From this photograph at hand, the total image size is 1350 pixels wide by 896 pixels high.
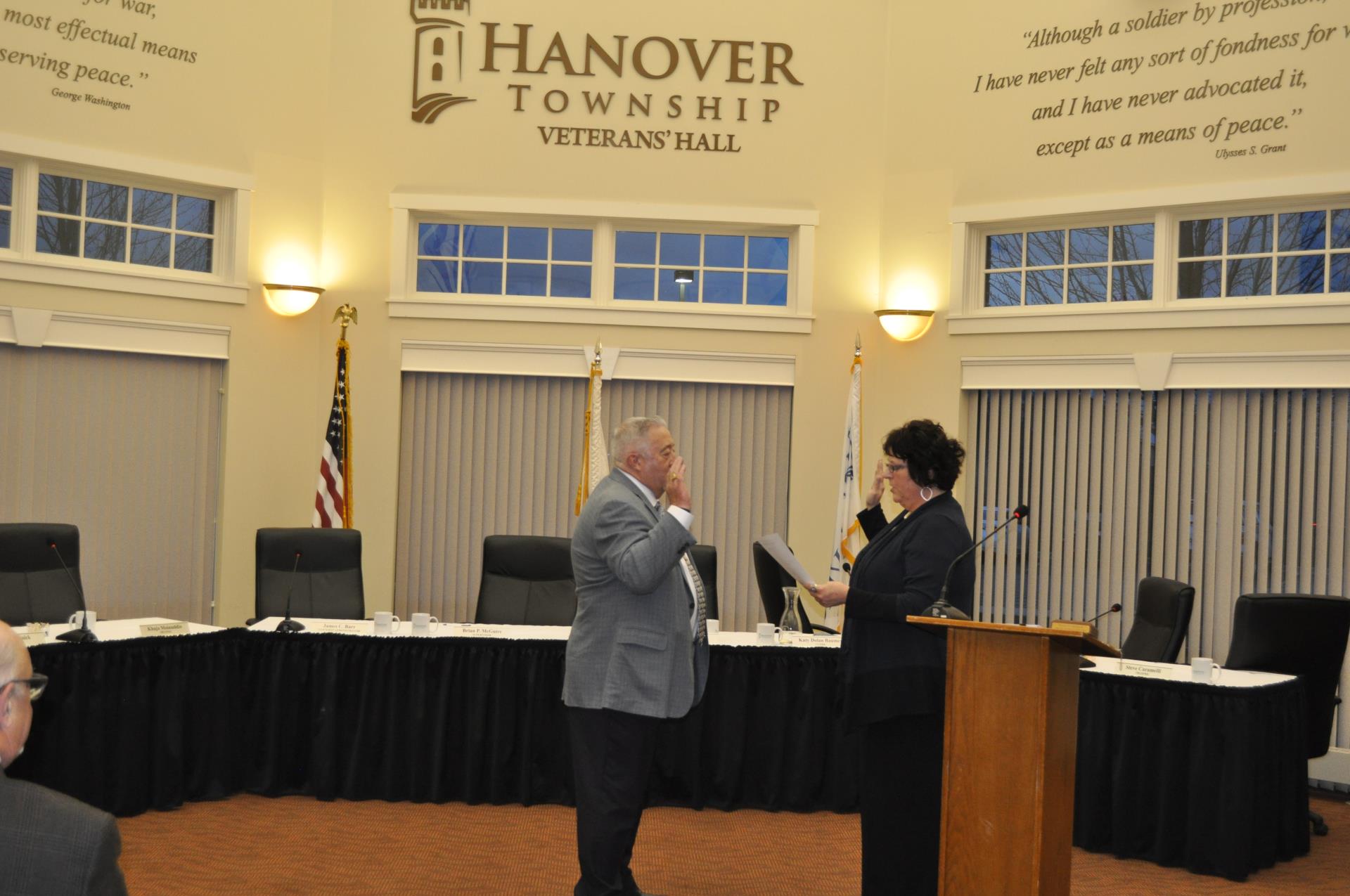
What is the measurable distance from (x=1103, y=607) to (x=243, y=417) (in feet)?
16.6

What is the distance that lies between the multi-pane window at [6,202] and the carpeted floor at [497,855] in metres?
3.57

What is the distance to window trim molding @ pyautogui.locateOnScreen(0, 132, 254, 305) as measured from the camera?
22.1 feet

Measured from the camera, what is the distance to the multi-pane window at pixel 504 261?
7.88m

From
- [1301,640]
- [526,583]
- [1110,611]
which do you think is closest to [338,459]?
[526,583]

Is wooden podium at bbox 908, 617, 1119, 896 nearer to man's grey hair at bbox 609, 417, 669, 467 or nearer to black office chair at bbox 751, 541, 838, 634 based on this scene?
man's grey hair at bbox 609, 417, 669, 467

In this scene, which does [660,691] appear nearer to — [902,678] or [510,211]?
[902,678]

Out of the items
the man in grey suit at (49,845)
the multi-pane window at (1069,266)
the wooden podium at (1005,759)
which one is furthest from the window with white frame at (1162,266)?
the man in grey suit at (49,845)

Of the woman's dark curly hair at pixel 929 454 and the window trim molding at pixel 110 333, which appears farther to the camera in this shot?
the window trim molding at pixel 110 333

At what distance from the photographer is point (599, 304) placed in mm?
7750

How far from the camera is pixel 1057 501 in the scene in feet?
23.5

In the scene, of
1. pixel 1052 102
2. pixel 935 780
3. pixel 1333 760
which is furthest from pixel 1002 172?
pixel 935 780

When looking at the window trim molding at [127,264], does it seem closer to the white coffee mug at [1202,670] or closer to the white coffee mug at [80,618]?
the white coffee mug at [80,618]

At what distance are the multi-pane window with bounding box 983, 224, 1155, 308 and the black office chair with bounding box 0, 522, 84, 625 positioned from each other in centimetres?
518

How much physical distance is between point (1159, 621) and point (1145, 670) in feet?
2.45
